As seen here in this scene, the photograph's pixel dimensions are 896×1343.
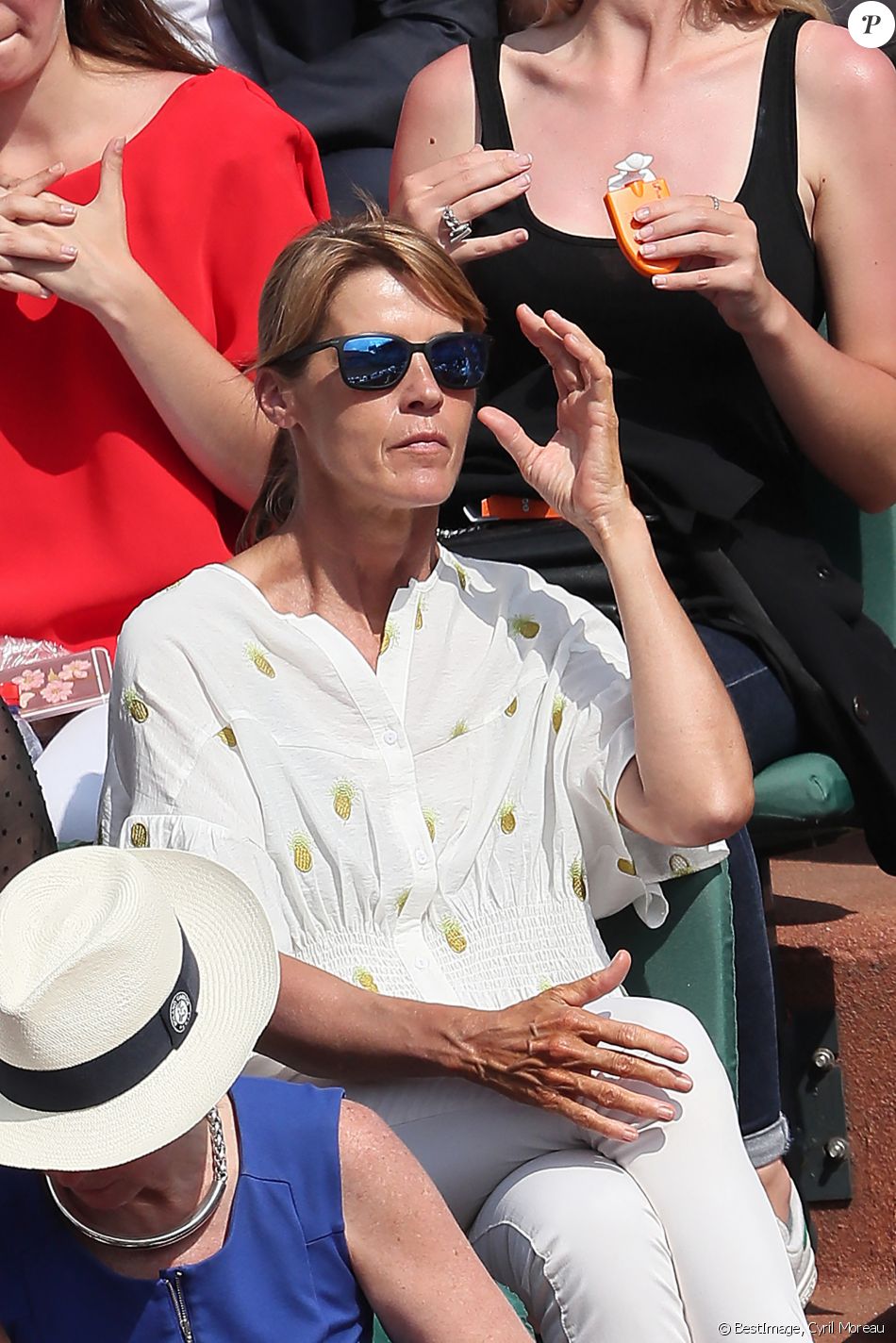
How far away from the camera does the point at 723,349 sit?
2.64 meters

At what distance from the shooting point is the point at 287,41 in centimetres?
330

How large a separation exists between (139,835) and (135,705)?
0.51ft

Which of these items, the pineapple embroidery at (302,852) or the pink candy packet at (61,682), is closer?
the pineapple embroidery at (302,852)

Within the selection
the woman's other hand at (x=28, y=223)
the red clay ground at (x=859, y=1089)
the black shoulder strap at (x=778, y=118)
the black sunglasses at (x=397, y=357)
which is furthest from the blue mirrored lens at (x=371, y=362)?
the red clay ground at (x=859, y=1089)

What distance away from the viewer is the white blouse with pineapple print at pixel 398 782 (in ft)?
6.82

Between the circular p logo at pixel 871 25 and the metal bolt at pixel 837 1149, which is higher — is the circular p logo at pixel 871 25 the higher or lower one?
the higher one

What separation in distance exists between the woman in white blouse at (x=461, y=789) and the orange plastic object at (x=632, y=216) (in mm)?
225

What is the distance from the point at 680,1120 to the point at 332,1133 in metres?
0.47

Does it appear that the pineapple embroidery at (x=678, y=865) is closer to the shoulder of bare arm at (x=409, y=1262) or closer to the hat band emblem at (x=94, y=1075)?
the shoulder of bare arm at (x=409, y=1262)

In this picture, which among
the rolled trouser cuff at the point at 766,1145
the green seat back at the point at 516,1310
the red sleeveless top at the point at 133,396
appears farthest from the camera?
the red sleeveless top at the point at 133,396

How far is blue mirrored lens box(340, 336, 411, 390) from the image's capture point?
2.21 metres

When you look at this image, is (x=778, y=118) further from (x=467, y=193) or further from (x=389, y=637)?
(x=389, y=637)

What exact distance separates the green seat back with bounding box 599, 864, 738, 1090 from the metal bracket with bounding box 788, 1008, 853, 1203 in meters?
0.64

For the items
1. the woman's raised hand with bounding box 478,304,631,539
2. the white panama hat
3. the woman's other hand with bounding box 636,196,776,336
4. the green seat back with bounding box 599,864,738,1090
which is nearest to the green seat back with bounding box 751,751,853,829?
the green seat back with bounding box 599,864,738,1090
